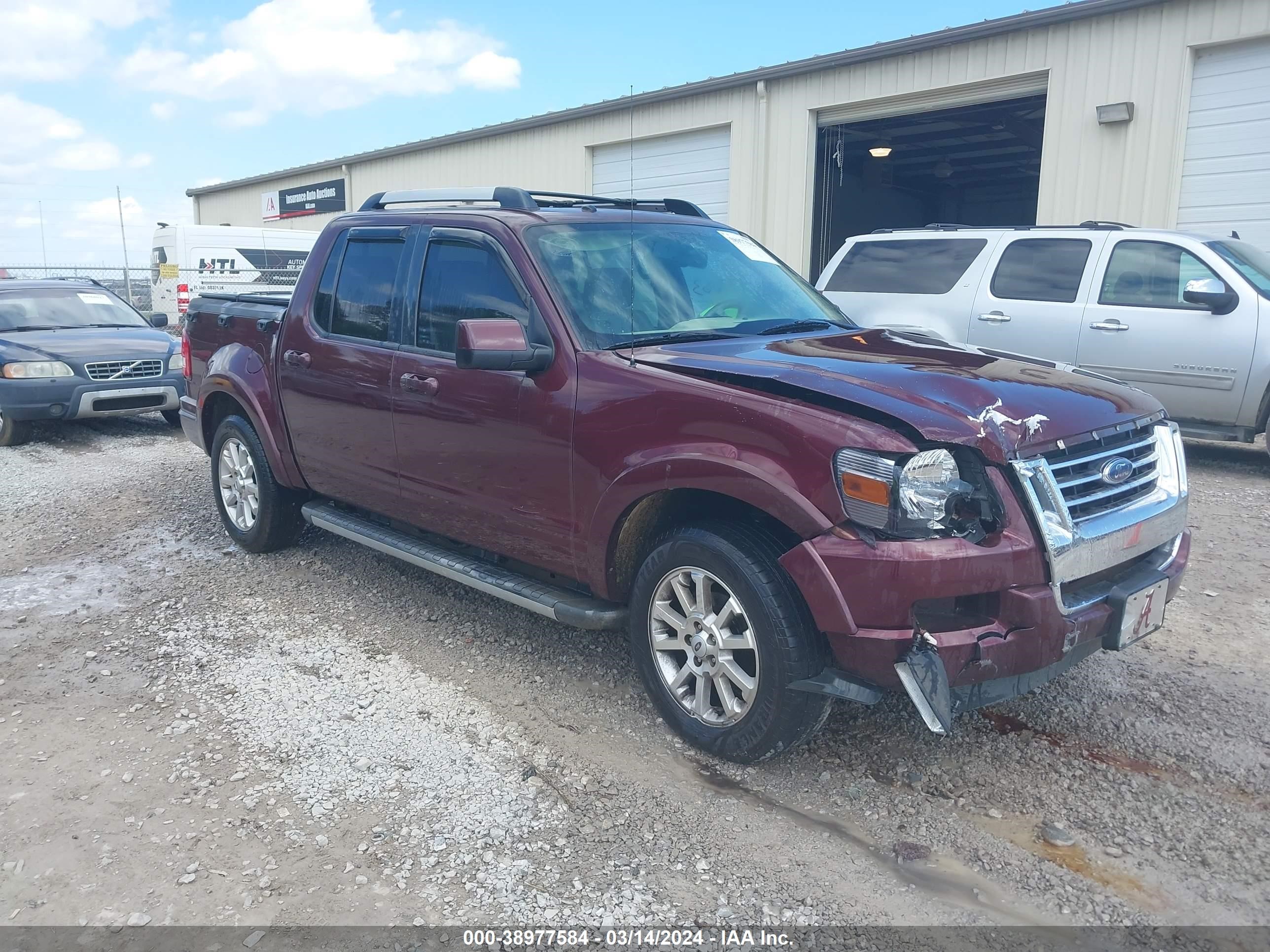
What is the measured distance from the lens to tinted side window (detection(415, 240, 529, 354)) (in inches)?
168

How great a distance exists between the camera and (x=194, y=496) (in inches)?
304

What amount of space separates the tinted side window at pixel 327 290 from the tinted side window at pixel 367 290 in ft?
0.12

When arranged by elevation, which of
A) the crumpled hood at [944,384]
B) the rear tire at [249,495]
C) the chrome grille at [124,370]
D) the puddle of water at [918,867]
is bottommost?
the puddle of water at [918,867]

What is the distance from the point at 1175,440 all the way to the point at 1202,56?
30.3 ft

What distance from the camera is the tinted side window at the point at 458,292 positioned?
427cm

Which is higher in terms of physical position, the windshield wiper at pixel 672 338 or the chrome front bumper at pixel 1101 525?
the windshield wiper at pixel 672 338

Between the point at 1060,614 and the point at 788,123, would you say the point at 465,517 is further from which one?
the point at 788,123

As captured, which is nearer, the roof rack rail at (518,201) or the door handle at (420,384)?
the door handle at (420,384)

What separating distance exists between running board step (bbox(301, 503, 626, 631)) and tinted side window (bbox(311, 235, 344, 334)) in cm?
102

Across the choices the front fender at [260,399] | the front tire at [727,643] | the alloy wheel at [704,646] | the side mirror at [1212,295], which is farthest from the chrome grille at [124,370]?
the side mirror at [1212,295]

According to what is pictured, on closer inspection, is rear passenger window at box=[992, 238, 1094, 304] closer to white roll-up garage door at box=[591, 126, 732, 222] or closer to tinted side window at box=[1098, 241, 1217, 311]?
tinted side window at box=[1098, 241, 1217, 311]

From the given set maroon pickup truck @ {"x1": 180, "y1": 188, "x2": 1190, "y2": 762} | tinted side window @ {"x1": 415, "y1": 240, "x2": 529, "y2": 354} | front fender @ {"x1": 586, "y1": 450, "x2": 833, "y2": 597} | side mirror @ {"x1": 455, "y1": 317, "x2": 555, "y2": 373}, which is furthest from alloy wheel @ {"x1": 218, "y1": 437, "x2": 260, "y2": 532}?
front fender @ {"x1": 586, "y1": 450, "x2": 833, "y2": 597}

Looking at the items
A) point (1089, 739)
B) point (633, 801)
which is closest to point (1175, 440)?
point (1089, 739)

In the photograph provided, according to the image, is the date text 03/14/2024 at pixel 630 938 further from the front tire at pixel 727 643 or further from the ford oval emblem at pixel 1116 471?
the ford oval emblem at pixel 1116 471
